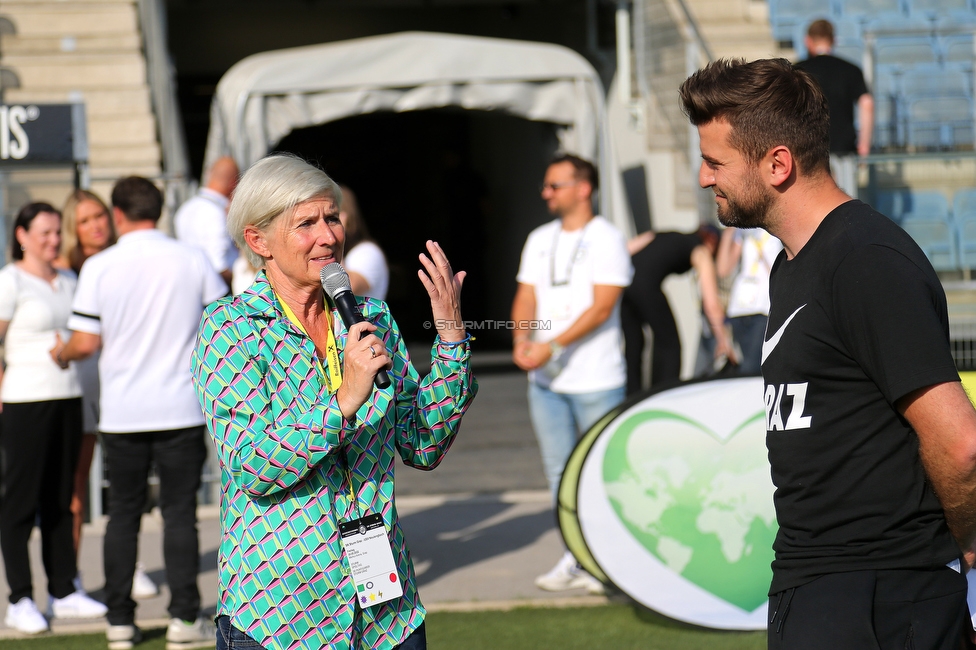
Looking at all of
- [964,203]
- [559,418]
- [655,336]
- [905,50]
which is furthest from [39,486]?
[905,50]

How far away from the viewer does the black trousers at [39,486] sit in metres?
5.01

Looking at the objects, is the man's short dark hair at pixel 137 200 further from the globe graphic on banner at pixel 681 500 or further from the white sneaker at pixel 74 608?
the globe graphic on banner at pixel 681 500

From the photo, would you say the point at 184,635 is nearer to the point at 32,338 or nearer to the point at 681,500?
the point at 32,338

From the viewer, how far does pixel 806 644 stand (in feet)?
7.04

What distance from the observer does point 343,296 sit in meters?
2.37

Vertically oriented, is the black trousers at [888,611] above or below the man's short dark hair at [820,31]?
below

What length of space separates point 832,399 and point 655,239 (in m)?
5.42

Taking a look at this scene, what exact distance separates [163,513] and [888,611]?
3453 millimetres

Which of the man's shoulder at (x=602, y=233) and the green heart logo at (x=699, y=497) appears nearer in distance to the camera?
the green heart logo at (x=699, y=497)

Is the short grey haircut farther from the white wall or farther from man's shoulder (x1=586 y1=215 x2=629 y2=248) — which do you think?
the white wall

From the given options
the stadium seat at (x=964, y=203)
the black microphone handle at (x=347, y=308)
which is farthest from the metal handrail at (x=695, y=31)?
the black microphone handle at (x=347, y=308)

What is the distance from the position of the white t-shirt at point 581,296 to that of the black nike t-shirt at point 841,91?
3921 mm

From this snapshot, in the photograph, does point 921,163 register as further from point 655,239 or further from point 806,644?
point 806,644

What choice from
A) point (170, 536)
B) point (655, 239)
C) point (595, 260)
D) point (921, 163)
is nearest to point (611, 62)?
point (921, 163)
